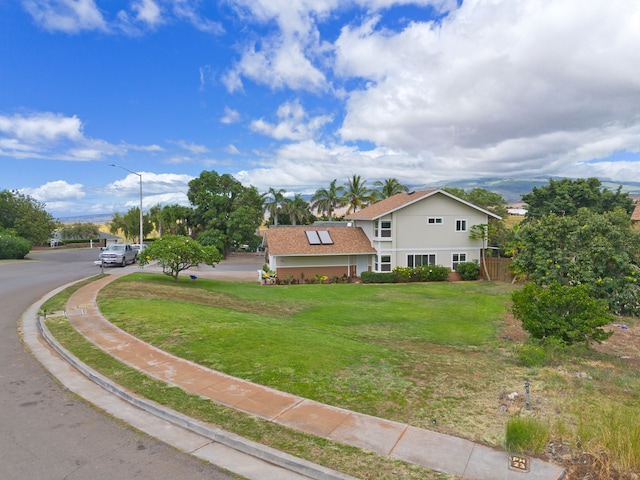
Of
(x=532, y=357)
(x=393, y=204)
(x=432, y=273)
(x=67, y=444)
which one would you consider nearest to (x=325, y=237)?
(x=393, y=204)

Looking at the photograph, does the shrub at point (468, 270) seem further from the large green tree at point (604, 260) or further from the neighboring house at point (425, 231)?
the large green tree at point (604, 260)

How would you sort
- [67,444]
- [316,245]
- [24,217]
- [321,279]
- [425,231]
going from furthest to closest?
1. [24,217]
2. [425,231]
3. [316,245]
4. [321,279]
5. [67,444]

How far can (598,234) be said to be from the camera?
18.8 meters

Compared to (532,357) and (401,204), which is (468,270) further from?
(532,357)

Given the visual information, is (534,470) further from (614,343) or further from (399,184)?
(399,184)

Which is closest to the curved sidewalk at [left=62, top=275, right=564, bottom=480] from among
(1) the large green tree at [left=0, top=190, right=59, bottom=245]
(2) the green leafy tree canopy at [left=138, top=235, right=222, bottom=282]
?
(2) the green leafy tree canopy at [left=138, top=235, right=222, bottom=282]

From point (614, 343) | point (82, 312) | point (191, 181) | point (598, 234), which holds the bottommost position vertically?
point (614, 343)

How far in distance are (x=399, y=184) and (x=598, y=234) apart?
42552 mm

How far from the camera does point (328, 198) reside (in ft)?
210

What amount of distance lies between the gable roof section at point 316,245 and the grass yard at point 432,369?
45.5ft

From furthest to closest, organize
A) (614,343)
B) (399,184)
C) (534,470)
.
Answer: (399,184) → (614,343) → (534,470)

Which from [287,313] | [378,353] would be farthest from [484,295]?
[378,353]

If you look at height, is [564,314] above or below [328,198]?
below

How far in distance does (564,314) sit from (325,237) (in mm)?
23763
